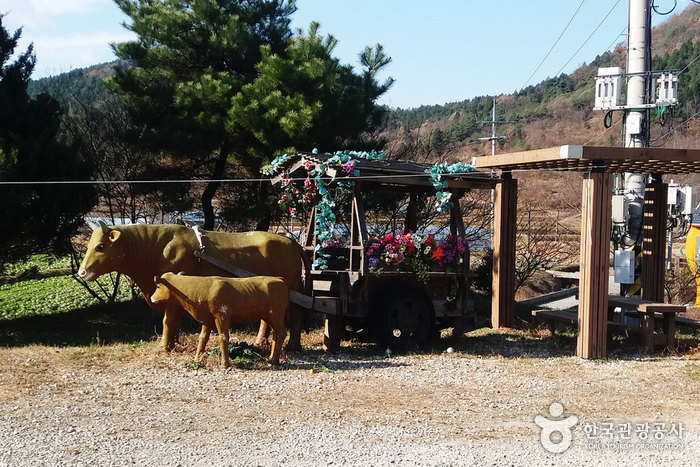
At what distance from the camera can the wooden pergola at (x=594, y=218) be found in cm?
881

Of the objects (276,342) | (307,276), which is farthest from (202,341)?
(307,276)

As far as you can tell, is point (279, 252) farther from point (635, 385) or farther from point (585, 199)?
point (635, 385)

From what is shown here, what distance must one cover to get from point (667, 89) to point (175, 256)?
8669 mm

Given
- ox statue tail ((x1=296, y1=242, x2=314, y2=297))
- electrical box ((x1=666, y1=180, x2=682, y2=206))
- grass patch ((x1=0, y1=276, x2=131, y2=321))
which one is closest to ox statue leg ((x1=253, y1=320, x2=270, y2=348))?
ox statue tail ((x1=296, y1=242, x2=314, y2=297))

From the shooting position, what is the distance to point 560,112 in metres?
67.2

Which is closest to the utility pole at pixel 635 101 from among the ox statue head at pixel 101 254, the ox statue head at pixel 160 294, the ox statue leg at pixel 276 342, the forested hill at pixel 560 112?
the ox statue leg at pixel 276 342

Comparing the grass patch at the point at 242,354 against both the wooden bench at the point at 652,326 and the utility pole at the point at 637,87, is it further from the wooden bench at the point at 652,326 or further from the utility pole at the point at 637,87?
the utility pole at the point at 637,87

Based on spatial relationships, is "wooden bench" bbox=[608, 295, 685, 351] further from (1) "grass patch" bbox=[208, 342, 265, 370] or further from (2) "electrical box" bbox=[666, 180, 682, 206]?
(1) "grass patch" bbox=[208, 342, 265, 370]

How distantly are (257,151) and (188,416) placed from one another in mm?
7734

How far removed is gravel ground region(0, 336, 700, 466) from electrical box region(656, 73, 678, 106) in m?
4.82

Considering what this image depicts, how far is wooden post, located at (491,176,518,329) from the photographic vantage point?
11.1 m

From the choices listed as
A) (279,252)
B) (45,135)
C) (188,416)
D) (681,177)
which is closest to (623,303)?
(279,252)

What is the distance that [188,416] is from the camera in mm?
6449

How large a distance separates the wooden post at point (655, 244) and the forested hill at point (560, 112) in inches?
1108
